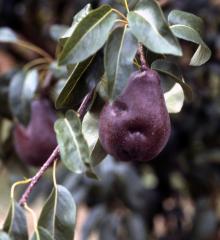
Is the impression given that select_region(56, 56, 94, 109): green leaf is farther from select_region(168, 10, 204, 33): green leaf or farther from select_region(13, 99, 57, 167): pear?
select_region(13, 99, 57, 167): pear

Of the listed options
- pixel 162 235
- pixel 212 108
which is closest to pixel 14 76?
pixel 212 108

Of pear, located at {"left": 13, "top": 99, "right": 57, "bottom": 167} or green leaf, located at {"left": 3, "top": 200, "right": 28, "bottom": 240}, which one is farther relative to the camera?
pear, located at {"left": 13, "top": 99, "right": 57, "bottom": 167}

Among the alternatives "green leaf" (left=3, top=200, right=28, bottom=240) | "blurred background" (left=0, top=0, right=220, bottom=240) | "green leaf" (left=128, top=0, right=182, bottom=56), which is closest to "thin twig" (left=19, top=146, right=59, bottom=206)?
"green leaf" (left=3, top=200, right=28, bottom=240)

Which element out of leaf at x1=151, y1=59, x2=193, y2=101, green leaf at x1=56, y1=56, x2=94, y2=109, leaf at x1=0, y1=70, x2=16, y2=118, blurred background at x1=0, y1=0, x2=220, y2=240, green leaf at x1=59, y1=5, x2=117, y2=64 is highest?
green leaf at x1=59, y1=5, x2=117, y2=64

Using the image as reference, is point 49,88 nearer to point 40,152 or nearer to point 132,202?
point 40,152

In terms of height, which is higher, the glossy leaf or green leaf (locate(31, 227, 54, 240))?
the glossy leaf

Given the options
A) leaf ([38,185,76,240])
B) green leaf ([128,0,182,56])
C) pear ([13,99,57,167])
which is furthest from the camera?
pear ([13,99,57,167])

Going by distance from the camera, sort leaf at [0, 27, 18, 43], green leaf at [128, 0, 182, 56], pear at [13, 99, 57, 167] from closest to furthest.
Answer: green leaf at [128, 0, 182, 56] < pear at [13, 99, 57, 167] < leaf at [0, 27, 18, 43]
